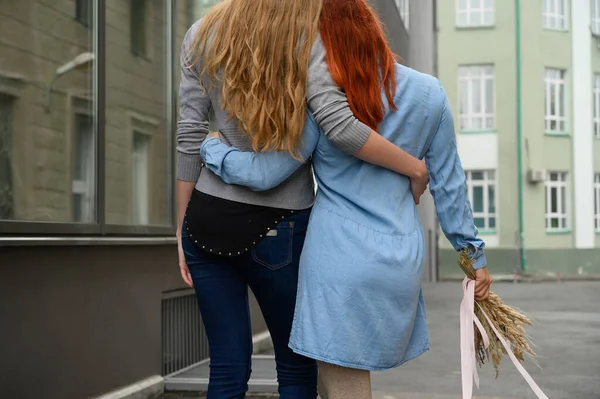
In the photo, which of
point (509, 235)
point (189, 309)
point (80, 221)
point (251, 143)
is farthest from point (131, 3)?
point (509, 235)

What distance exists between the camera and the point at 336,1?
2453 mm

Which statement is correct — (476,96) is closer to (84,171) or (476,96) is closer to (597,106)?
(597,106)

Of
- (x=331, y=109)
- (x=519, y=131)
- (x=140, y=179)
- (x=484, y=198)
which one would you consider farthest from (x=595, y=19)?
(x=331, y=109)

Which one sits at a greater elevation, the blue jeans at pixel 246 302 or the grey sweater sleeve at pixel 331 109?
the grey sweater sleeve at pixel 331 109

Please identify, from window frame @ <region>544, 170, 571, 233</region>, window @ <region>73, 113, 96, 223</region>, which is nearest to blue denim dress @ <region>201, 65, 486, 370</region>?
window @ <region>73, 113, 96, 223</region>

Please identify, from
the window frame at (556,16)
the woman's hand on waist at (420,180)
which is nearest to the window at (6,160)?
the woman's hand on waist at (420,180)

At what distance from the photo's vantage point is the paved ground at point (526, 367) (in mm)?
6105

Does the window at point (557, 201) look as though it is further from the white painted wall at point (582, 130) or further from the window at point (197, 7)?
the window at point (197, 7)

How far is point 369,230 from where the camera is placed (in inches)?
93.7

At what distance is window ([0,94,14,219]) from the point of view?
4492mm

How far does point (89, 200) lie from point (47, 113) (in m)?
0.63

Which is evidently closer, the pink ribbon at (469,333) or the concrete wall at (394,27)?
the pink ribbon at (469,333)

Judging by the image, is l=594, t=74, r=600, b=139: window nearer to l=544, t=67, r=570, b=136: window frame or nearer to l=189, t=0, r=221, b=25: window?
l=544, t=67, r=570, b=136: window frame

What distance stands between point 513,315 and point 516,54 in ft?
101
